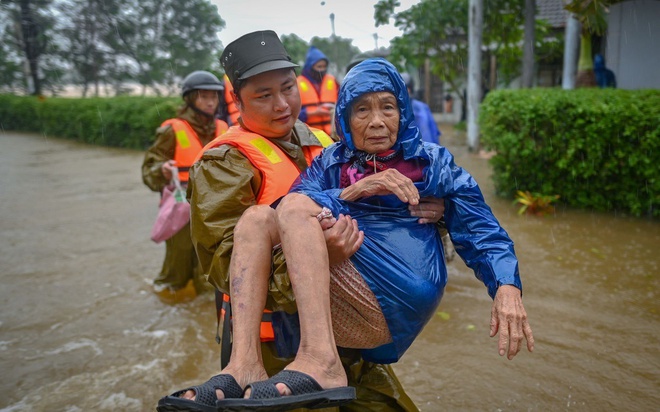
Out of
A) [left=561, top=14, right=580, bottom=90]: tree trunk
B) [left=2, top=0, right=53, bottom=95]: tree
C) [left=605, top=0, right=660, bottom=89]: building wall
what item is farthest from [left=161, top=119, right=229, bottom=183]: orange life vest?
[left=2, top=0, right=53, bottom=95]: tree

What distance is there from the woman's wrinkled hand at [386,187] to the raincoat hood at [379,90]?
8.2 inches

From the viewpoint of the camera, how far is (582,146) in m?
7.24

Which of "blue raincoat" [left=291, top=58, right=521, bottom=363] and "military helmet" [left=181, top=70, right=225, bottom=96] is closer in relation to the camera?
"blue raincoat" [left=291, top=58, right=521, bottom=363]

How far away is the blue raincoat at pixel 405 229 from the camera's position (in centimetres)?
198

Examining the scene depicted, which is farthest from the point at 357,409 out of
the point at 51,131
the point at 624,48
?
the point at 51,131

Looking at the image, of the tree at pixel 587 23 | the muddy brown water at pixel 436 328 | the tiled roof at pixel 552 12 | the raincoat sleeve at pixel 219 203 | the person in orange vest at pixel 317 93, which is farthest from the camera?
the tiled roof at pixel 552 12

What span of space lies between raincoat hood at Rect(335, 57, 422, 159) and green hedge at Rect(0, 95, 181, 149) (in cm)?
1455

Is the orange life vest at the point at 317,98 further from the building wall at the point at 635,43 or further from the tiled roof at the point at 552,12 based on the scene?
the tiled roof at the point at 552,12

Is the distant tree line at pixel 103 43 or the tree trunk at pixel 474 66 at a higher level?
the distant tree line at pixel 103 43

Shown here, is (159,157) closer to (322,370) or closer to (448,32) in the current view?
(322,370)

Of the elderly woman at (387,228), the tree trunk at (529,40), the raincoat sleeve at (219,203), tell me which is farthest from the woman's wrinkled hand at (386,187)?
the tree trunk at (529,40)

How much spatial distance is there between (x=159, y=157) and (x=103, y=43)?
28.0 metres

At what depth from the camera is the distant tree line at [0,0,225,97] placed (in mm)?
28203

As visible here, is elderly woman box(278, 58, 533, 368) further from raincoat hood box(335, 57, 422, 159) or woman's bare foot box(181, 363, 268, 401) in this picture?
woman's bare foot box(181, 363, 268, 401)
